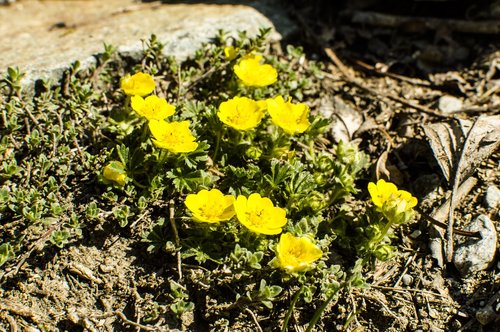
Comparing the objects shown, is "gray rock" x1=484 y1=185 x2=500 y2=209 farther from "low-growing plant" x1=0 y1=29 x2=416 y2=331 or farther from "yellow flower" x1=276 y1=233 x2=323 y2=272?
"yellow flower" x1=276 y1=233 x2=323 y2=272

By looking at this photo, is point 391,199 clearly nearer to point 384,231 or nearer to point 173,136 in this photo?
point 384,231

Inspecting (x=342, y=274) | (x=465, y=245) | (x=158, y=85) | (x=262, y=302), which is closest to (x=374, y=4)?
(x=158, y=85)

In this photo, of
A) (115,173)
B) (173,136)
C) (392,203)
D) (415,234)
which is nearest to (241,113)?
(173,136)

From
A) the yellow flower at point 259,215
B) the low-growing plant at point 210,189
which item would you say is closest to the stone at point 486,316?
the low-growing plant at point 210,189

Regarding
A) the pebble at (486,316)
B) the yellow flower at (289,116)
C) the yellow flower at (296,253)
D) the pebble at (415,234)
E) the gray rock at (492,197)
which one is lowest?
the pebble at (486,316)

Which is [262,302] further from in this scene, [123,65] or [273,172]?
[123,65]

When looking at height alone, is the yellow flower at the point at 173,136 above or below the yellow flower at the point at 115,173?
above

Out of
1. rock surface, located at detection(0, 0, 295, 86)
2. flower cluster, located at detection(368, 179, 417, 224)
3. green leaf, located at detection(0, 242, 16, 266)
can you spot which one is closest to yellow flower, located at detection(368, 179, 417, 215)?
flower cluster, located at detection(368, 179, 417, 224)

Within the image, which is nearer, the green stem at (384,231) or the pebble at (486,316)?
the pebble at (486,316)

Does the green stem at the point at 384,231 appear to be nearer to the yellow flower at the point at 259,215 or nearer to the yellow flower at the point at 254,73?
the yellow flower at the point at 259,215
